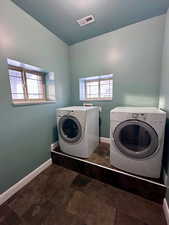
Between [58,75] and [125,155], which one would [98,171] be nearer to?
[125,155]

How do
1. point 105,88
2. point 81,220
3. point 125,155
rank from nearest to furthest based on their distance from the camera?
point 81,220
point 125,155
point 105,88

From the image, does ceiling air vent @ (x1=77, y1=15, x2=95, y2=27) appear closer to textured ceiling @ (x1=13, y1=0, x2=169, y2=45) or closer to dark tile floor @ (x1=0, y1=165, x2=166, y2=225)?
textured ceiling @ (x1=13, y1=0, x2=169, y2=45)

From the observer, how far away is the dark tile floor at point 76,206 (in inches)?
38.2

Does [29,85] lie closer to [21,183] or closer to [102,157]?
[21,183]

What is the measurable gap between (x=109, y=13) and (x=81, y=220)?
262cm

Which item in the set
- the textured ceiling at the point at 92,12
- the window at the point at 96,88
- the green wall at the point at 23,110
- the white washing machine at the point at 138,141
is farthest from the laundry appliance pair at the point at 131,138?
the textured ceiling at the point at 92,12

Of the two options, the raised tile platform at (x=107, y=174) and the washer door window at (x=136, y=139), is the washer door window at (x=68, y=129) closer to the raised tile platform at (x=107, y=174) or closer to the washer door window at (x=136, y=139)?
the raised tile platform at (x=107, y=174)

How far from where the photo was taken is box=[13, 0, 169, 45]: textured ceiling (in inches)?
49.0

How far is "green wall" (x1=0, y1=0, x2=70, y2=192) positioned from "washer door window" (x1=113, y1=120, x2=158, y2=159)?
4.05 ft

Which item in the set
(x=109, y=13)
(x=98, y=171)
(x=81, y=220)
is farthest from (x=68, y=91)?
(x=81, y=220)

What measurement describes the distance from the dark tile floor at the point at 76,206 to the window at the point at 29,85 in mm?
1257

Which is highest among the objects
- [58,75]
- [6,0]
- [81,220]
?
[6,0]

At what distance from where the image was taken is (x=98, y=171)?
56.6 inches

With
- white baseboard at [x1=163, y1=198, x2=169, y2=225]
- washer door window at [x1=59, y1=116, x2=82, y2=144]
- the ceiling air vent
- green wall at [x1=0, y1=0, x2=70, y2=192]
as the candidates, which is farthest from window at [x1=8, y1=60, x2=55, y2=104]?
white baseboard at [x1=163, y1=198, x2=169, y2=225]
